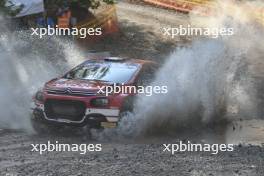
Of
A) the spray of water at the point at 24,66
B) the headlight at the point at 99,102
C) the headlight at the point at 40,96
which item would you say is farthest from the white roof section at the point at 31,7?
the headlight at the point at 99,102

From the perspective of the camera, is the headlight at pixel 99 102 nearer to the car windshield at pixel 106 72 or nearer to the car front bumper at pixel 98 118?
the car front bumper at pixel 98 118

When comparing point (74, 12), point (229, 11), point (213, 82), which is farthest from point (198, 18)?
point (213, 82)

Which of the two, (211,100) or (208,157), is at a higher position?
(211,100)

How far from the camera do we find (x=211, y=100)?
12375 millimetres

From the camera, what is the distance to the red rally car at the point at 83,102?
10.5 m

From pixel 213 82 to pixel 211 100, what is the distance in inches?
21.6

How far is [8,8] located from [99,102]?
7.59 m

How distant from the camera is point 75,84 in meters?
11.1

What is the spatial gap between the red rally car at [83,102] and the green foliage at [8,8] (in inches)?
243

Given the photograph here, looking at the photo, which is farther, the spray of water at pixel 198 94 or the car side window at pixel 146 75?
the car side window at pixel 146 75

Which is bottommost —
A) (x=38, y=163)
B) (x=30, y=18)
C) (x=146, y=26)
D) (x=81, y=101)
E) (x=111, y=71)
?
(x=38, y=163)

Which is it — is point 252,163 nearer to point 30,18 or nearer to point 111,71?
point 111,71

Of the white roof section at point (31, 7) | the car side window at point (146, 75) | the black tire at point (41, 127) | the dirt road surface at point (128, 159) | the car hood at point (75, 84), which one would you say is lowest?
the dirt road surface at point (128, 159)

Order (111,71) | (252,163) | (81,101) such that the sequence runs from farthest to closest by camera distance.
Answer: (111,71), (81,101), (252,163)
